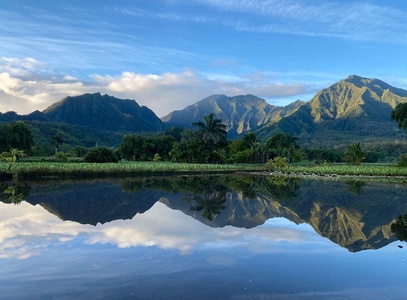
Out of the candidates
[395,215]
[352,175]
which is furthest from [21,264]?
[352,175]

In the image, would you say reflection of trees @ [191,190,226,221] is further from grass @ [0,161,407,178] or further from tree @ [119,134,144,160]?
tree @ [119,134,144,160]

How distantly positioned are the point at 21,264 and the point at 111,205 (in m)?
10.4

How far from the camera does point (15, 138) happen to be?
69188mm

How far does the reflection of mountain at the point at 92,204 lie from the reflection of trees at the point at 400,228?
10925 millimetres

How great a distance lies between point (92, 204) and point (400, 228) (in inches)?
597

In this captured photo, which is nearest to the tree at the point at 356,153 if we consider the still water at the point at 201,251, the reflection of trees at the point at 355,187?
the reflection of trees at the point at 355,187

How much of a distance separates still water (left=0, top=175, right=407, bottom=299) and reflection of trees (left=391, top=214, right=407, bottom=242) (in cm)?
16

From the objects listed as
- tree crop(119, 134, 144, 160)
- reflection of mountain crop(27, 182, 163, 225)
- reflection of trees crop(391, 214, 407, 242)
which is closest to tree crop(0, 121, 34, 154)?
tree crop(119, 134, 144, 160)

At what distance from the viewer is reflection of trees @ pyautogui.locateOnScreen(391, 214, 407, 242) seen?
39.3ft

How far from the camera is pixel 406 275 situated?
811 centimetres

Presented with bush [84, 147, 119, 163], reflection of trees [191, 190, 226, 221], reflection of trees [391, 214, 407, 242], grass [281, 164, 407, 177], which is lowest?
grass [281, 164, 407, 177]

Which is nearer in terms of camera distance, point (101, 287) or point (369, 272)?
point (101, 287)

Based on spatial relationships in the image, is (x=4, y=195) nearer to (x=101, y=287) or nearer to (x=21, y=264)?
(x=21, y=264)

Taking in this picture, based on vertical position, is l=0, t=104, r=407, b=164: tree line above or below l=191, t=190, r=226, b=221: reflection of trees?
above
